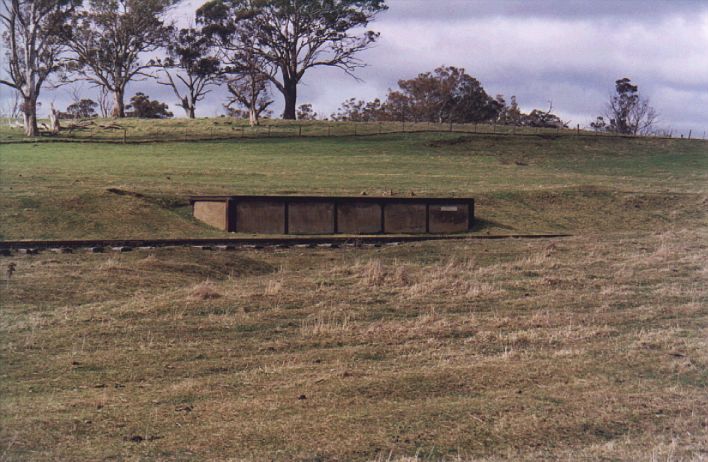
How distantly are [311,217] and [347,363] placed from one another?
15957 mm

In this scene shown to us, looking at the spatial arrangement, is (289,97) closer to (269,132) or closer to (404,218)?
(269,132)

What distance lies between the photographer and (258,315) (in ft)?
37.6

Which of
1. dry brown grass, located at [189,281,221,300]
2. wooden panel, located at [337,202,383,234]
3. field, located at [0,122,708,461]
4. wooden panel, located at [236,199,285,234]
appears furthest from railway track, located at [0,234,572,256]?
dry brown grass, located at [189,281,221,300]

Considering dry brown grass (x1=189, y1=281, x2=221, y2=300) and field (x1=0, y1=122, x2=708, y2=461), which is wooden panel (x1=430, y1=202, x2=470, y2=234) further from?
dry brown grass (x1=189, y1=281, x2=221, y2=300)

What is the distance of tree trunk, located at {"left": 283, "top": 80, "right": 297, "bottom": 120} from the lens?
7481 cm

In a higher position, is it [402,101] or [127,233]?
[402,101]

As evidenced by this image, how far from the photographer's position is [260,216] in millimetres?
24125

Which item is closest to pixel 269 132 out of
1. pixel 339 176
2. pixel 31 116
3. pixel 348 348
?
pixel 31 116

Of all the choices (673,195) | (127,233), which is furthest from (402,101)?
(127,233)

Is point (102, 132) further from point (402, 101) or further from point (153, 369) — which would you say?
point (153, 369)

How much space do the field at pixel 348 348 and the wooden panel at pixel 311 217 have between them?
2.84m

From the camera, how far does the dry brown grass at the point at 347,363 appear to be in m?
6.64

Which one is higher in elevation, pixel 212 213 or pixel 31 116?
pixel 31 116

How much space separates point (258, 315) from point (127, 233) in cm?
1139
